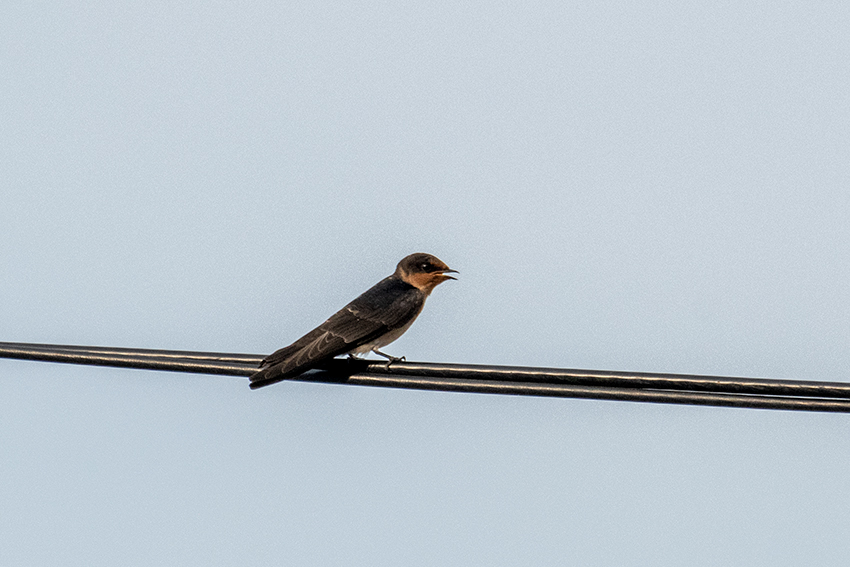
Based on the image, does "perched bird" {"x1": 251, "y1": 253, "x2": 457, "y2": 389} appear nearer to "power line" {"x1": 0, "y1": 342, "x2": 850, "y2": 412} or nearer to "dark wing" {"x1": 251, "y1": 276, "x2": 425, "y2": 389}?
"dark wing" {"x1": 251, "y1": 276, "x2": 425, "y2": 389}

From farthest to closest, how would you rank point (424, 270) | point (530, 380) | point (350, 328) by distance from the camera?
point (424, 270)
point (350, 328)
point (530, 380)

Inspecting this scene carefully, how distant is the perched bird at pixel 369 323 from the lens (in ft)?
26.5

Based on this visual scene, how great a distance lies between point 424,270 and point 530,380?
180 inches

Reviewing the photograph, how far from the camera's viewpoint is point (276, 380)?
7.85 meters

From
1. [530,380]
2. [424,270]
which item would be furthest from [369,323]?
[530,380]

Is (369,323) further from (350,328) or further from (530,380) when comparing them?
(530,380)

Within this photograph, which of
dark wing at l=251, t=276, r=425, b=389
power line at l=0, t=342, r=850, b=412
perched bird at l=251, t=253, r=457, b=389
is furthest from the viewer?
perched bird at l=251, t=253, r=457, b=389

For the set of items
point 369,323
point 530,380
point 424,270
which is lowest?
point 530,380

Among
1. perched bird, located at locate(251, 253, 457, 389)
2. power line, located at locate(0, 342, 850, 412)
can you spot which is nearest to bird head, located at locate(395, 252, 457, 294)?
perched bird, located at locate(251, 253, 457, 389)

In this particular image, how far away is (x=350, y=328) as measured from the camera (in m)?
9.07

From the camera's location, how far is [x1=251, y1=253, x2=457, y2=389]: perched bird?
808 centimetres

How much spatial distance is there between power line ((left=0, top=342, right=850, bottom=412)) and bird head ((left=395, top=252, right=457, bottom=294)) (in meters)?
3.10

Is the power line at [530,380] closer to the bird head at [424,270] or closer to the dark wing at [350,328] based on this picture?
the dark wing at [350,328]

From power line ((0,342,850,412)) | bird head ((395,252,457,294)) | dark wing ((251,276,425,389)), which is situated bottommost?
power line ((0,342,850,412))
